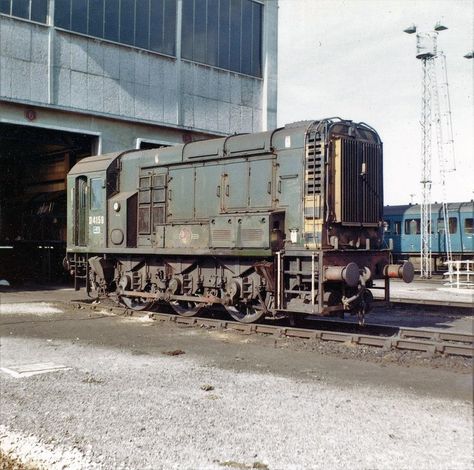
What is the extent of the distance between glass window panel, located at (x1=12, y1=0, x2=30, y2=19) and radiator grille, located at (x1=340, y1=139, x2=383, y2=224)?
14940 millimetres

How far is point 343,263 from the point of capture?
10.7 metres

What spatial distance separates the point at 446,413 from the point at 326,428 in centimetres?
108

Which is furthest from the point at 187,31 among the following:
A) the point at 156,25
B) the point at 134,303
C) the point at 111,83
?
the point at 134,303

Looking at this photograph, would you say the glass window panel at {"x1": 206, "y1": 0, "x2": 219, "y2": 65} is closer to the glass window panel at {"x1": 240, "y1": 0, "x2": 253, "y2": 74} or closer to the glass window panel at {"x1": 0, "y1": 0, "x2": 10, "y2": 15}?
the glass window panel at {"x1": 240, "y1": 0, "x2": 253, "y2": 74}

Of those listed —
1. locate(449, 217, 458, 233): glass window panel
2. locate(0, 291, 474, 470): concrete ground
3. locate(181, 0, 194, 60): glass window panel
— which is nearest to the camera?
locate(0, 291, 474, 470): concrete ground

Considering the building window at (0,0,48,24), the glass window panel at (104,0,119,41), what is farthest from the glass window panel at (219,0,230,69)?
the building window at (0,0,48,24)

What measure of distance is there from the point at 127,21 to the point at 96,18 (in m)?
1.50

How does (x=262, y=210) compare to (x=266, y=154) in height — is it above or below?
below

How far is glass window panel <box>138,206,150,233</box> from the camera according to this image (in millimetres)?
14227

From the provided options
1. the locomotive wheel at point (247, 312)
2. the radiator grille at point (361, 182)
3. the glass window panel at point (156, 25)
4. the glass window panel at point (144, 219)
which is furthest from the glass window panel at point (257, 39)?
the locomotive wheel at point (247, 312)

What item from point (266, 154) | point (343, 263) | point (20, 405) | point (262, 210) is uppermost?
point (266, 154)

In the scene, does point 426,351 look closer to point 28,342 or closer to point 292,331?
point 292,331

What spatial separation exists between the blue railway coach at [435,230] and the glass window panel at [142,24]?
16.0m

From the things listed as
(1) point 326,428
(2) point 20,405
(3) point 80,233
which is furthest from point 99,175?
(1) point 326,428
